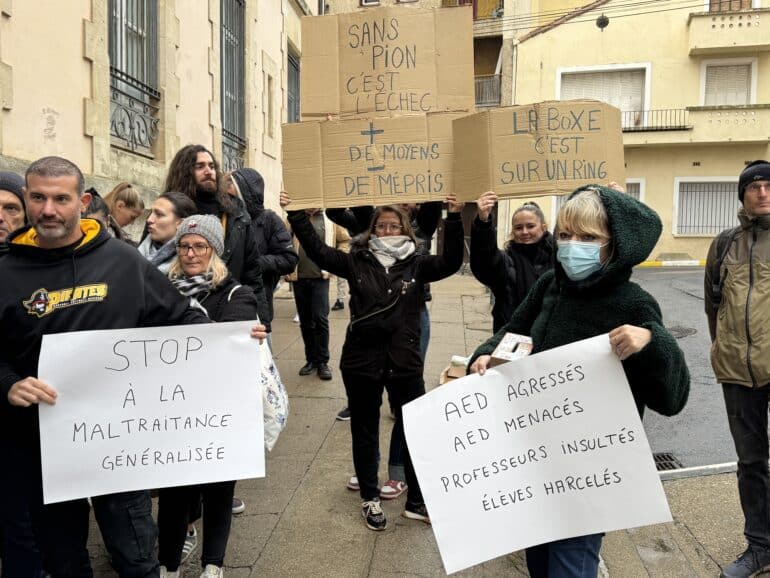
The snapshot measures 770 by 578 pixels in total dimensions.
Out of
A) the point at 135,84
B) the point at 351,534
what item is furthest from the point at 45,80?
the point at 351,534

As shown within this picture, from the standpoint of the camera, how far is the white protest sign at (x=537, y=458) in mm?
2092

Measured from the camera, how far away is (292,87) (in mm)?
15773

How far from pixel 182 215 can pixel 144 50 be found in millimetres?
5567

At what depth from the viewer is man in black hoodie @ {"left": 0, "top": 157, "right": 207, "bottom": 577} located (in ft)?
7.02

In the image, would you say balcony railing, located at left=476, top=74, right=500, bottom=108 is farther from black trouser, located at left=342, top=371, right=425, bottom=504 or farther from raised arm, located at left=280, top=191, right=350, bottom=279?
black trouser, located at left=342, top=371, right=425, bottom=504

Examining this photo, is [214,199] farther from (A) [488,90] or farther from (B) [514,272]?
(A) [488,90]

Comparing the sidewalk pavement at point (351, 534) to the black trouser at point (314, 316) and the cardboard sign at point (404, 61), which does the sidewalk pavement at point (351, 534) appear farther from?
the cardboard sign at point (404, 61)

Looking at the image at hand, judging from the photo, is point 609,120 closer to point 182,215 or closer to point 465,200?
point 465,200

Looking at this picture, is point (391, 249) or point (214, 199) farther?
point (214, 199)

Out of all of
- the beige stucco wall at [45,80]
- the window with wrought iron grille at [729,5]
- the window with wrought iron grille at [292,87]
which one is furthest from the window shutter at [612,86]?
the beige stucco wall at [45,80]

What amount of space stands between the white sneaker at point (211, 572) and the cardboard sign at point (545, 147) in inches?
86.0

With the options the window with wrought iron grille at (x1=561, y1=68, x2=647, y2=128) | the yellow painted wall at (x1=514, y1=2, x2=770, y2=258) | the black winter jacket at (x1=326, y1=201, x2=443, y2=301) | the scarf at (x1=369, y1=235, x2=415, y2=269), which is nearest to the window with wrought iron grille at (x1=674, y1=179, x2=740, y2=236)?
the yellow painted wall at (x1=514, y1=2, x2=770, y2=258)

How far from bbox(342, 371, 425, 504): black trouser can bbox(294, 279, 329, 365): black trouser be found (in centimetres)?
297

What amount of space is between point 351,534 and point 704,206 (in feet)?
80.1
